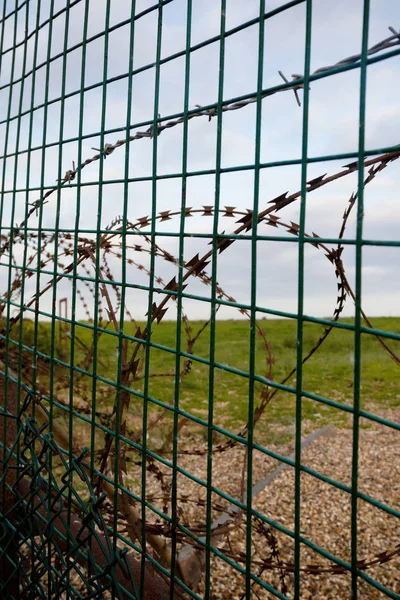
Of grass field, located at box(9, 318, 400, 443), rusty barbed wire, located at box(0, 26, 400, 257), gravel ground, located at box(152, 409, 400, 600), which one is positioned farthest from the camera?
grass field, located at box(9, 318, 400, 443)

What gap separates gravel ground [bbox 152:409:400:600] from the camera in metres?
3.69

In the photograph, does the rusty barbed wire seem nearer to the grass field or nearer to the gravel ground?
the gravel ground

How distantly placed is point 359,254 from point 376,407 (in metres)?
6.80

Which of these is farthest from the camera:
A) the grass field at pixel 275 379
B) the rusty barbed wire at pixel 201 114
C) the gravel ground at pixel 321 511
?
the grass field at pixel 275 379

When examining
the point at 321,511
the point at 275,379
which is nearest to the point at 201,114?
the point at 321,511

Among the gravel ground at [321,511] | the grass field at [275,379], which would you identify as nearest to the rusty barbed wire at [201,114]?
the gravel ground at [321,511]

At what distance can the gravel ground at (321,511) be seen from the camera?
3.69m

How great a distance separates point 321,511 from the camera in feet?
15.1

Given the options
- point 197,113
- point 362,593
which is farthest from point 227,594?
point 197,113

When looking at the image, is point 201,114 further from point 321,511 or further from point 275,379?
point 275,379

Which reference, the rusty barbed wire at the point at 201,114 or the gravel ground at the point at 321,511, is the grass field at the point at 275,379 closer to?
the gravel ground at the point at 321,511

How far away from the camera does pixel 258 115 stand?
49.9 inches

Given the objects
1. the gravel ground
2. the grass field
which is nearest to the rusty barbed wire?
the gravel ground

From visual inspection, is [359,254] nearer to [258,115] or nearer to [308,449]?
[258,115]
